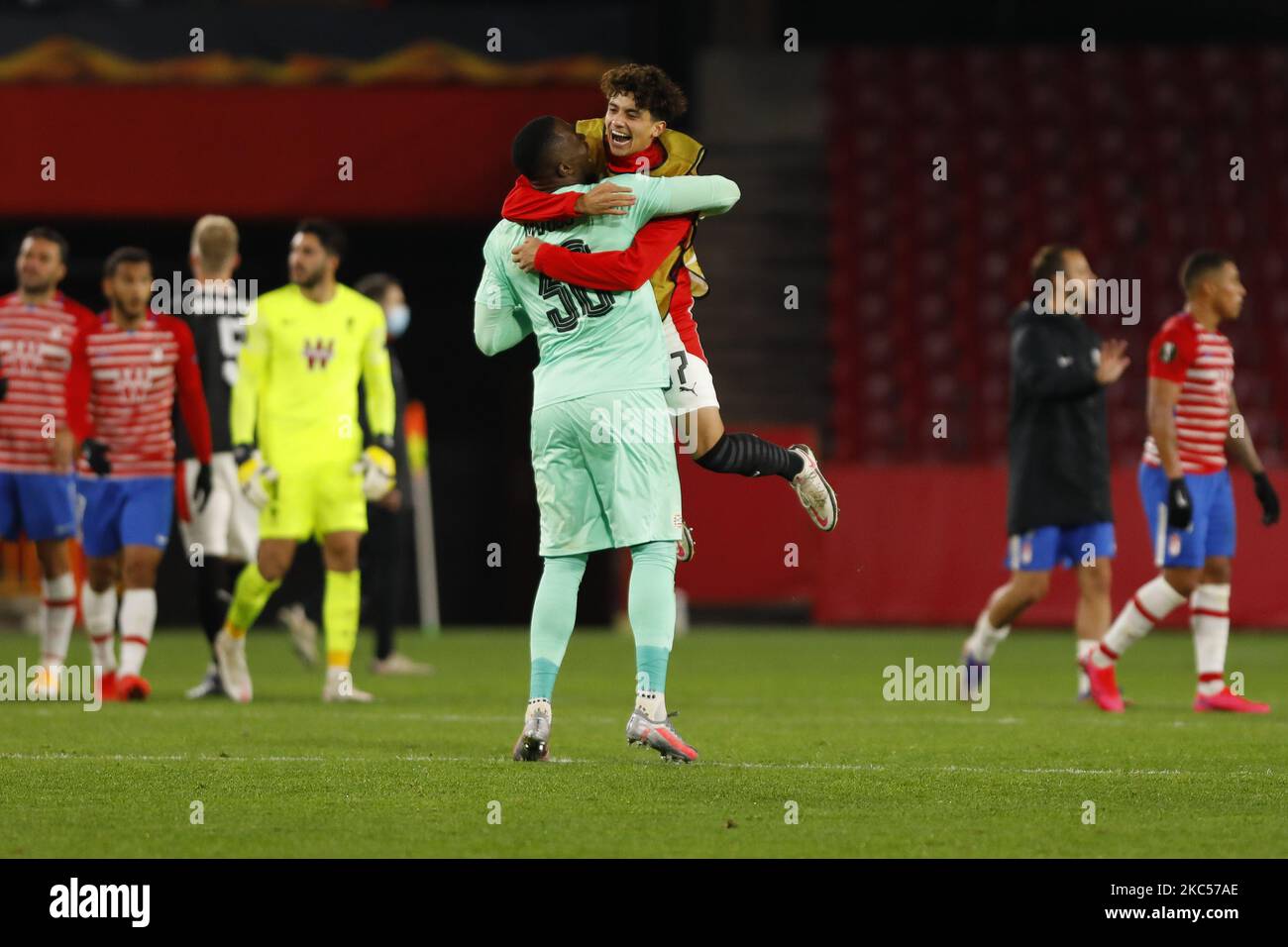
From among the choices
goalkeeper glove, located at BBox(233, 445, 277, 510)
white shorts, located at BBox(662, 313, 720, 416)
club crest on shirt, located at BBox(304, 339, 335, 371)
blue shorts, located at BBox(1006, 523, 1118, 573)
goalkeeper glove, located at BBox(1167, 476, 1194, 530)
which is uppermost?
club crest on shirt, located at BBox(304, 339, 335, 371)

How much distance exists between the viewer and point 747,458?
21.7ft

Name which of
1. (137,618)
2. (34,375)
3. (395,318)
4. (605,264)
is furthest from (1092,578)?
(34,375)

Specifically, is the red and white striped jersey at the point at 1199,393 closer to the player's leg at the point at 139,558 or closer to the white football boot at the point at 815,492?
the white football boot at the point at 815,492

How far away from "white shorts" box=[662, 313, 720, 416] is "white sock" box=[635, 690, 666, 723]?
970 millimetres

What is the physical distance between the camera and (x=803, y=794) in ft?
18.1

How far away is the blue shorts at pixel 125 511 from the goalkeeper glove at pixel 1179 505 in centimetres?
431

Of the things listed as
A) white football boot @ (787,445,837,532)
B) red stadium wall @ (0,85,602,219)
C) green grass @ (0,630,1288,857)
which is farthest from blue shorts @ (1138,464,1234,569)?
red stadium wall @ (0,85,602,219)

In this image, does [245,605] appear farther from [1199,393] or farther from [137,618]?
[1199,393]

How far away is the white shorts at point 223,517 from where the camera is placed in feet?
31.0

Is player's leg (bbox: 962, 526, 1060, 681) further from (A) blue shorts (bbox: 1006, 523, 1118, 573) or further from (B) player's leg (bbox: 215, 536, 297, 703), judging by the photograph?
(B) player's leg (bbox: 215, 536, 297, 703)

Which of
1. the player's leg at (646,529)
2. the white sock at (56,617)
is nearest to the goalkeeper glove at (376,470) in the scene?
the white sock at (56,617)

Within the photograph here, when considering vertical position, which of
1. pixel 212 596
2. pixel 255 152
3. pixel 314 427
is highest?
pixel 255 152

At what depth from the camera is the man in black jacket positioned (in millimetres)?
8836

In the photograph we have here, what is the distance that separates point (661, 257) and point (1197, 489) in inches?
137
